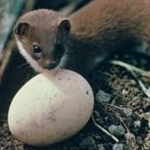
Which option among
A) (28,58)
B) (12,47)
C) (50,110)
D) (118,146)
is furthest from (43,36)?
(118,146)

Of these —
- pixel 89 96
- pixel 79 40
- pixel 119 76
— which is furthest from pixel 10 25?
pixel 89 96

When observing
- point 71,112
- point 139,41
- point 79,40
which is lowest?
point 139,41

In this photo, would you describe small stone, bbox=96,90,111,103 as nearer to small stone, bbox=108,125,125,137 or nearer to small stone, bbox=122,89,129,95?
small stone, bbox=122,89,129,95

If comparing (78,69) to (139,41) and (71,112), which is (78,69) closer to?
(139,41)

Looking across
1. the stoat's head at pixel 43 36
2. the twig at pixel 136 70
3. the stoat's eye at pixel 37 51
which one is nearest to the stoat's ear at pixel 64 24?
the stoat's head at pixel 43 36

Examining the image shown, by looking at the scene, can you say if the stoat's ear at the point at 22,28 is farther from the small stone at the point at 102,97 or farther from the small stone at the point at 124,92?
the small stone at the point at 124,92

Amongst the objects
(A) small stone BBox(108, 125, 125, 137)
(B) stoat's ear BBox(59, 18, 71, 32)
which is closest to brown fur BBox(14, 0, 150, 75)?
(B) stoat's ear BBox(59, 18, 71, 32)
